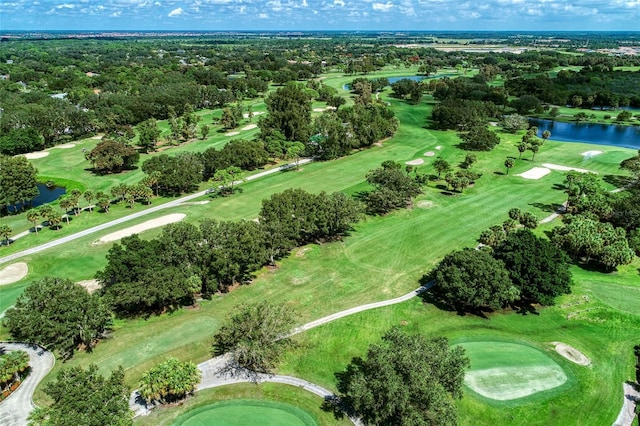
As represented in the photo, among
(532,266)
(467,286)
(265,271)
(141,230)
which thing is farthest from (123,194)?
(532,266)

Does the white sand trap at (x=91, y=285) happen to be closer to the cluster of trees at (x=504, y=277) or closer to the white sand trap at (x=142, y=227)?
the white sand trap at (x=142, y=227)

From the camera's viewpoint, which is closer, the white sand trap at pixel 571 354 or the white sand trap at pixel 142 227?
the white sand trap at pixel 571 354

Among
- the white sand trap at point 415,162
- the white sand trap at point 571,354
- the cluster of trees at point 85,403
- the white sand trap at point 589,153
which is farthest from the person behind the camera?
the white sand trap at point 589,153

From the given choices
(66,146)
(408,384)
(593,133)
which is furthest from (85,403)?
(593,133)

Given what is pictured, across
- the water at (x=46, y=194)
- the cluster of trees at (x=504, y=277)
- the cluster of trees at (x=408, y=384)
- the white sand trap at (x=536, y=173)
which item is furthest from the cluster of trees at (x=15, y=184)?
the white sand trap at (x=536, y=173)

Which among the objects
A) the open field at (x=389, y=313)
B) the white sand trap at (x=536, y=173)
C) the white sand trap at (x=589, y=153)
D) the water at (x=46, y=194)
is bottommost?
the water at (x=46, y=194)
